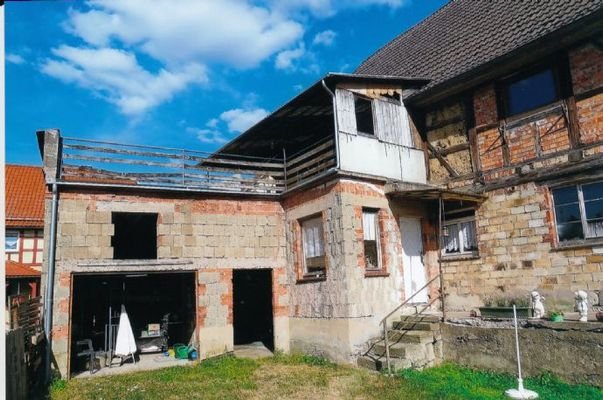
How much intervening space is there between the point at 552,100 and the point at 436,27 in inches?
A: 263

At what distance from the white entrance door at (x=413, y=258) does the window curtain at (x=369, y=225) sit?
3.08 ft

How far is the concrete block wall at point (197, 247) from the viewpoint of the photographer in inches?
416

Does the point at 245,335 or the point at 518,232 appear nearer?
the point at 518,232

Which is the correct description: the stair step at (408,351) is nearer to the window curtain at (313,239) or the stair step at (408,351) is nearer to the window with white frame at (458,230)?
the window curtain at (313,239)

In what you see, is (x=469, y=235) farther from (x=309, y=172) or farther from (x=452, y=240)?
(x=309, y=172)

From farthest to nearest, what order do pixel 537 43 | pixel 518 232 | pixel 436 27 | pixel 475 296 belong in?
pixel 436 27
pixel 475 296
pixel 518 232
pixel 537 43

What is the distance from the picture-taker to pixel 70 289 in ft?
34.4

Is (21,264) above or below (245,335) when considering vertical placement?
above

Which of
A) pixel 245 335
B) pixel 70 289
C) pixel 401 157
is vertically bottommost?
pixel 245 335

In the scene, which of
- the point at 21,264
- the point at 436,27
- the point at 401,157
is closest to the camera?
the point at 401,157

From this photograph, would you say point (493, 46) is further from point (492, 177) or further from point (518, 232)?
point (518, 232)

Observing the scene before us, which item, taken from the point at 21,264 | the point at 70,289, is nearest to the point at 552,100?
the point at 70,289

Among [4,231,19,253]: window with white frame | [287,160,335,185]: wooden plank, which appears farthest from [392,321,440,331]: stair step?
[4,231,19,253]: window with white frame

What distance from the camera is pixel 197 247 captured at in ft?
39.1
